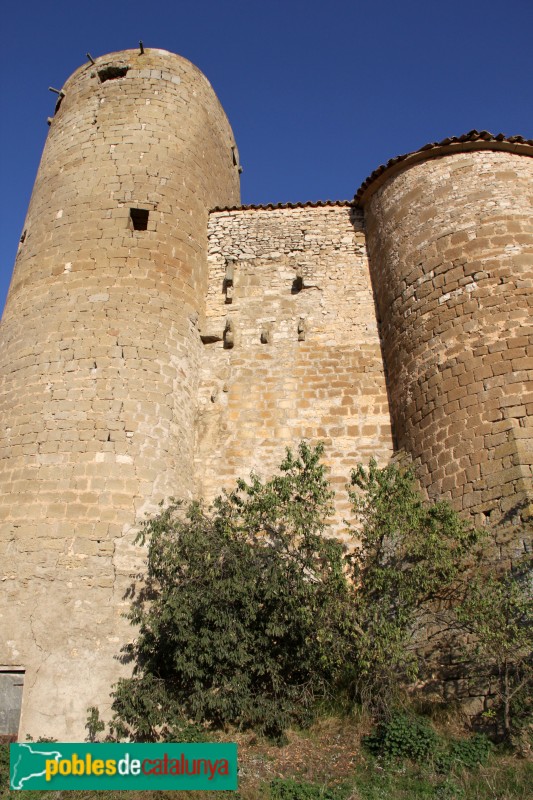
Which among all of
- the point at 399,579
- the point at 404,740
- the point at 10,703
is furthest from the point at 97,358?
the point at 404,740

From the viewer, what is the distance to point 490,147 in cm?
963

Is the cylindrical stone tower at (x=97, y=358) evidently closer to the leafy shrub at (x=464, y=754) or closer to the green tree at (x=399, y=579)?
the green tree at (x=399, y=579)

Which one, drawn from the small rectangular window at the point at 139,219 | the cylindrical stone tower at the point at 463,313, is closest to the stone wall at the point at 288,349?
the cylindrical stone tower at the point at 463,313

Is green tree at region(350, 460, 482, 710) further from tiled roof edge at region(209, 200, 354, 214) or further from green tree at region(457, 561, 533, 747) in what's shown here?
tiled roof edge at region(209, 200, 354, 214)

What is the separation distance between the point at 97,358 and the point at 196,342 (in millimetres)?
1915

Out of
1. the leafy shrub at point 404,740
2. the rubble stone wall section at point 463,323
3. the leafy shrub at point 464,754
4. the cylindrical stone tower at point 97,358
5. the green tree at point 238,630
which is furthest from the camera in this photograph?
the rubble stone wall section at point 463,323

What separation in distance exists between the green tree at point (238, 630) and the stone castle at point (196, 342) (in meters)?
0.53

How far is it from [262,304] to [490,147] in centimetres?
438

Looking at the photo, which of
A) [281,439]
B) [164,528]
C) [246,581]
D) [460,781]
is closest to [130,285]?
[281,439]

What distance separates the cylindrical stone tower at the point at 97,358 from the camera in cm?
697

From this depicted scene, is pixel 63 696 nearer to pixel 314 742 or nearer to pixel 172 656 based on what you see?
pixel 172 656

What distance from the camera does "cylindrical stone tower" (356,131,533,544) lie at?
7.53m
